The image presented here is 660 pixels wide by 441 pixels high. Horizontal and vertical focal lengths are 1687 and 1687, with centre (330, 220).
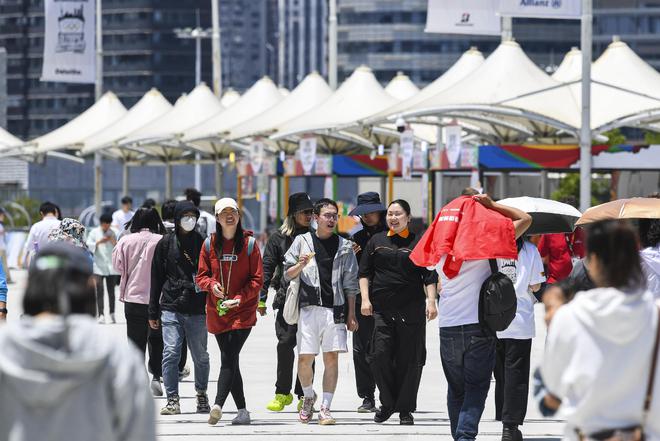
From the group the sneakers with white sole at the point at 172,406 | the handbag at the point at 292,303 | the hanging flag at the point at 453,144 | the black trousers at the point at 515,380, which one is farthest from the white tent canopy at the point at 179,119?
the black trousers at the point at 515,380

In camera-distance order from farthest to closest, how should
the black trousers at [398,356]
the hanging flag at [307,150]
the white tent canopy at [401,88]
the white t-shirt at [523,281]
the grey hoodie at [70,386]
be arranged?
the white tent canopy at [401,88] < the hanging flag at [307,150] < the black trousers at [398,356] < the white t-shirt at [523,281] < the grey hoodie at [70,386]

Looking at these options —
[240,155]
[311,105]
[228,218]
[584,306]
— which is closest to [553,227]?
[228,218]

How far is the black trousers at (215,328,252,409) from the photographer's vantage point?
37.6 feet

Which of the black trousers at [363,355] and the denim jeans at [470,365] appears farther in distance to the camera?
the black trousers at [363,355]

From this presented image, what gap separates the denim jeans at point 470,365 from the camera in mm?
9680

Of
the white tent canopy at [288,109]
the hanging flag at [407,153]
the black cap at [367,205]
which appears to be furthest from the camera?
the white tent canopy at [288,109]

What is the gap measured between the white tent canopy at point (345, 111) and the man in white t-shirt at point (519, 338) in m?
26.9

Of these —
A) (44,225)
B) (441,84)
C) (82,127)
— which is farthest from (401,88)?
(44,225)

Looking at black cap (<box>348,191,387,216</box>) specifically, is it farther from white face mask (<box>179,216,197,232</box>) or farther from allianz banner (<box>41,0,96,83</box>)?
allianz banner (<box>41,0,96,83</box>)

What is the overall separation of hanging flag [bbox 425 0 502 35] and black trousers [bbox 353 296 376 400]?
52.1 ft

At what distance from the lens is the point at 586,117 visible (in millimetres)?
26812

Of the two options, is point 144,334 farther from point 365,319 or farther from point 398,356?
point 398,356

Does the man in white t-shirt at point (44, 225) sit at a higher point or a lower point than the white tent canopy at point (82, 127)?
lower

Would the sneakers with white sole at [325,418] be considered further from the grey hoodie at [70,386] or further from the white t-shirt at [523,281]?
the grey hoodie at [70,386]
